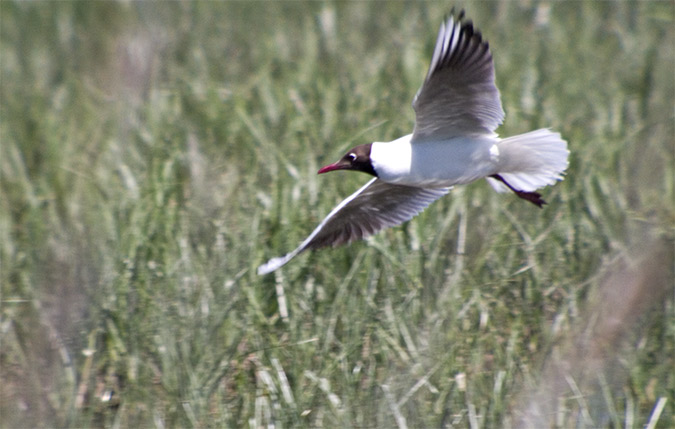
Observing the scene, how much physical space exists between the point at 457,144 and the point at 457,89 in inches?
8.0

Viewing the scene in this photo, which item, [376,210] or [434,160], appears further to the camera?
[376,210]

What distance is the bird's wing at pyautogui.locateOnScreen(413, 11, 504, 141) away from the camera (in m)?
2.67

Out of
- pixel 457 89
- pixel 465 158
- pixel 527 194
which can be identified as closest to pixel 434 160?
pixel 465 158

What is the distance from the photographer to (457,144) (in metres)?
2.94

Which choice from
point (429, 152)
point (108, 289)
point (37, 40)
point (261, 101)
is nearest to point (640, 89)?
point (261, 101)

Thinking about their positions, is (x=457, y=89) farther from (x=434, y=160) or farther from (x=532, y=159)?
(x=532, y=159)

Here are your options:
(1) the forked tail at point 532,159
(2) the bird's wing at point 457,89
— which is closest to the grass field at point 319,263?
(1) the forked tail at point 532,159

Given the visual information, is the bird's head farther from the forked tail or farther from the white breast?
the forked tail

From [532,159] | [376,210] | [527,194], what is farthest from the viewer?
[376,210]

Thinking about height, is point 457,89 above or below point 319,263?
above

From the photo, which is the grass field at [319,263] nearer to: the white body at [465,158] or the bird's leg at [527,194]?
the bird's leg at [527,194]

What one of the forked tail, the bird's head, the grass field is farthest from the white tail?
the bird's head

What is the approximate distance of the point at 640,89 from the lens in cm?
466

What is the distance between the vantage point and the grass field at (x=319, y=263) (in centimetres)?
273
